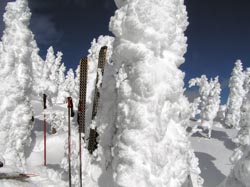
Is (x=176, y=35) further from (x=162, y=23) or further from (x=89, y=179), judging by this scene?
(x=89, y=179)

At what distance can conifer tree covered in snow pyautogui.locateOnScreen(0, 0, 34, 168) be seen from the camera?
684 inches

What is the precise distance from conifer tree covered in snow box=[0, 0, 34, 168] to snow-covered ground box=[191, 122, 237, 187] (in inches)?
554

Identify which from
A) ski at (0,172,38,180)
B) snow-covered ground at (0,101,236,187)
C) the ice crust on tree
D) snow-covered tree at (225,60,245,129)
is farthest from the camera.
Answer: snow-covered tree at (225,60,245,129)

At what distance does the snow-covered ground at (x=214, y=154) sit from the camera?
26531mm

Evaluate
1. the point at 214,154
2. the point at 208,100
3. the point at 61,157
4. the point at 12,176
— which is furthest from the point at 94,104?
the point at 208,100

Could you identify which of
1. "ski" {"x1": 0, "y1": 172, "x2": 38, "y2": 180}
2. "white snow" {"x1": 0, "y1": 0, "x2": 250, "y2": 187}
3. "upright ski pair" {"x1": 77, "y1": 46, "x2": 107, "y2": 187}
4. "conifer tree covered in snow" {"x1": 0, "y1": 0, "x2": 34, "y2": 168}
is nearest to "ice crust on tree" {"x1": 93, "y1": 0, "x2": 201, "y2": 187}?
"white snow" {"x1": 0, "y1": 0, "x2": 250, "y2": 187}

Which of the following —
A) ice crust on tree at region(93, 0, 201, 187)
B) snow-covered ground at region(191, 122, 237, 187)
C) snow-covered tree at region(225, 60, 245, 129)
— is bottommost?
snow-covered ground at region(191, 122, 237, 187)

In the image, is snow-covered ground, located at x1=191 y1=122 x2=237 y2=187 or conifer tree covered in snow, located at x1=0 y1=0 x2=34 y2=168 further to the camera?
snow-covered ground, located at x1=191 y1=122 x2=237 y2=187

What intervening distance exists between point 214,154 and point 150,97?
25702mm

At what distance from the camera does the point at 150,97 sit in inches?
357

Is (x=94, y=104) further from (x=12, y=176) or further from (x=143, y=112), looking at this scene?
(x=12, y=176)

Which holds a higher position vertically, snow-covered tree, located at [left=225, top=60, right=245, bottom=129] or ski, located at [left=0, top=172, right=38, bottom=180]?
snow-covered tree, located at [left=225, top=60, right=245, bottom=129]

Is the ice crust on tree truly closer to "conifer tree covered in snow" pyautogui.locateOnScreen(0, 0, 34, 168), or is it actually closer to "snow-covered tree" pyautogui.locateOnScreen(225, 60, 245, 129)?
"conifer tree covered in snow" pyautogui.locateOnScreen(0, 0, 34, 168)

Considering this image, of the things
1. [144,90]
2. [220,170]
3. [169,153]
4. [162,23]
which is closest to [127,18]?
[162,23]
